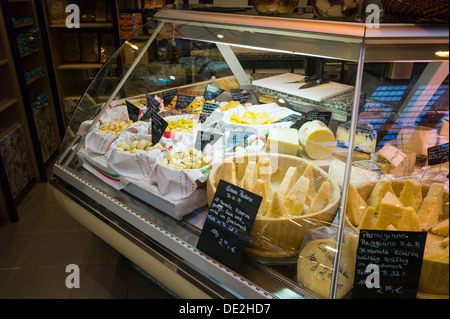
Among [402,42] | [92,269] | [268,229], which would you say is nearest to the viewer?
[402,42]

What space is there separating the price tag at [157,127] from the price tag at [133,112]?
376 millimetres

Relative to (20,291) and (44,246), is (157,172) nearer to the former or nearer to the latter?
(20,291)

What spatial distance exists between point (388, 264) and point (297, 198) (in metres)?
0.41

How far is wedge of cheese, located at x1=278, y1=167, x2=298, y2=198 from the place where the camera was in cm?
146

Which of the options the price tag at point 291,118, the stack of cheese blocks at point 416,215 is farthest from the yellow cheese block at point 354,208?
the price tag at point 291,118

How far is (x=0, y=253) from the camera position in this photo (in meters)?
2.85

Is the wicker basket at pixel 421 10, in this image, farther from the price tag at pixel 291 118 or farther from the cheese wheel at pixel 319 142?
the price tag at pixel 291 118

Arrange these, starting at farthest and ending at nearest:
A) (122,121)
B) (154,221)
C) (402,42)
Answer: (122,121), (154,221), (402,42)

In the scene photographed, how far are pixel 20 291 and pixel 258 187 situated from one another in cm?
197

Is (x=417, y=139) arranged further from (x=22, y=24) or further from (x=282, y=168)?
(x=22, y=24)

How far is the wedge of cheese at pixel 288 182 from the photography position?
4.77 feet

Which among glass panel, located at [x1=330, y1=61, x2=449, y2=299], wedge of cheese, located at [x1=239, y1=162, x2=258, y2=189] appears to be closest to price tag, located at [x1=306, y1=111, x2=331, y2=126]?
glass panel, located at [x1=330, y1=61, x2=449, y2=299]

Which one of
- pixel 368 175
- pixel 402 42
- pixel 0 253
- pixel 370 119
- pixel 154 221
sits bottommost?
pixel 0 253

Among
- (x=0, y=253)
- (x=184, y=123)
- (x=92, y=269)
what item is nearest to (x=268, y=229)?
(x=184, y=123)
